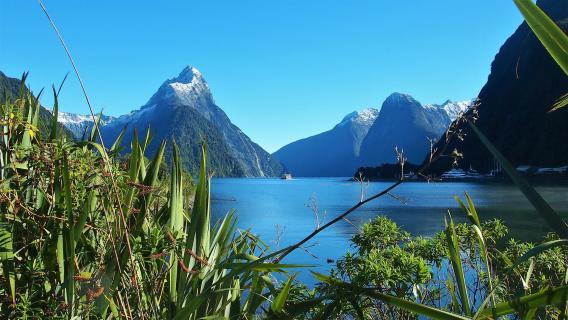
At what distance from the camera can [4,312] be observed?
189cm

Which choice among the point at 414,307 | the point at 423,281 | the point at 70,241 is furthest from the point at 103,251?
the point at 423,281

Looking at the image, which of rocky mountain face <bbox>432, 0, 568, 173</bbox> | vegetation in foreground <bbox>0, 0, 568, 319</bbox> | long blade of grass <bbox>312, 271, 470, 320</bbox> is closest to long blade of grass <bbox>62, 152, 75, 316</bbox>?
vegetation in foreground <bbox>0, 0, 568, 319</bbox>

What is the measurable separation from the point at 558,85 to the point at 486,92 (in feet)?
100

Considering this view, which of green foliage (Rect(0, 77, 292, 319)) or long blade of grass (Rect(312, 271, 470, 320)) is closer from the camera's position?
long blade of grass (Rect(312, 271, 470, 320))

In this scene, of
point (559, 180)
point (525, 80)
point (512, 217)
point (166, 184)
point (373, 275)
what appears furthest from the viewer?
point (525, 80)

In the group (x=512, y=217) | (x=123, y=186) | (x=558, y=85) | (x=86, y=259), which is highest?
(x=558, y=85)

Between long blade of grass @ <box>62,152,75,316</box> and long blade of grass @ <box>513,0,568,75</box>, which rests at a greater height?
long blade of grass @ <box>513,0,568,75</box>

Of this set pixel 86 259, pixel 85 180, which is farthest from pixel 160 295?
pixel 85 180

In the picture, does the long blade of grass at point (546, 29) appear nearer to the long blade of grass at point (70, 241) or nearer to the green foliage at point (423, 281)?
the green foliage at point (423, 281)

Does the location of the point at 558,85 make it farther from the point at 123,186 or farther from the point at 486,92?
the point at 123,186

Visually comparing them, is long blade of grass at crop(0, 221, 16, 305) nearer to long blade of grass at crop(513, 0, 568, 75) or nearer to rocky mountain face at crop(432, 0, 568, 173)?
long blade of grass at crop(513, 0, 568, 75)

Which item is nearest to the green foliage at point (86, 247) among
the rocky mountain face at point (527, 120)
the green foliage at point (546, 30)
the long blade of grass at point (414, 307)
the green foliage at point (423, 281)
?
the green foliage at point (423, 281)

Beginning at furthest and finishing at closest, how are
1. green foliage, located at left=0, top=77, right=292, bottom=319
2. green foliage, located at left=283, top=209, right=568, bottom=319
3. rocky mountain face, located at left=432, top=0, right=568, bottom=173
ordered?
rocky mountain face, located at left=432, top=0, right=568, bottom=173 < green foliage, located at left=0, top=77, right=292, bottom=319 < green foliage, located at left=283, top=209, right=568, bottom=319

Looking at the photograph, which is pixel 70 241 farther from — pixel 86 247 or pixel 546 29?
pixel 546 29
